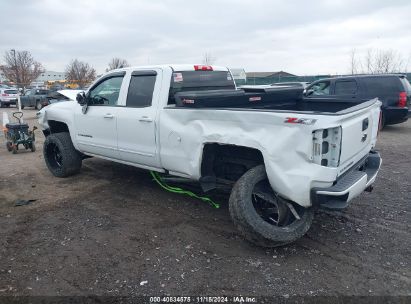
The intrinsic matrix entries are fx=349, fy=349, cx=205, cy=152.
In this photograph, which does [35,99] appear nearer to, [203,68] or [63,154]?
[63,154]

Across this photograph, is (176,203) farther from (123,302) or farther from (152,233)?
(123,302)

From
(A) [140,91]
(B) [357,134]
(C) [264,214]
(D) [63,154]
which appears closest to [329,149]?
(B) [357,134]

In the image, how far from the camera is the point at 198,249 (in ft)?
12.0

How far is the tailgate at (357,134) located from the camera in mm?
3273

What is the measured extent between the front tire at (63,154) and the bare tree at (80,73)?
39.3m

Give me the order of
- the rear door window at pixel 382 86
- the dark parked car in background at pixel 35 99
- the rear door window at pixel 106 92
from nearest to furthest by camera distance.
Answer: the rear door window at pixel 106 92 < the rear door window at pixel 382 86 < the dark parked car in background at pixel 35 99

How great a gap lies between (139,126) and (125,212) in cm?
117

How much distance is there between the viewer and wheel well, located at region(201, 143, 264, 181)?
3.90 metres

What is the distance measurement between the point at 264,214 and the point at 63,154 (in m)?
3.91

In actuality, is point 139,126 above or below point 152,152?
above

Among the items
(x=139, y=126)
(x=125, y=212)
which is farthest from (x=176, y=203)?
(x=139, y=126)

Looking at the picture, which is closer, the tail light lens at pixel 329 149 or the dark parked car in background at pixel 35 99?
the tail light lens at pixel 329 149

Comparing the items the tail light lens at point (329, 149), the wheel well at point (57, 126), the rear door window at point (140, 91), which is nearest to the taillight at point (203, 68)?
the rear door window at point (140, 91)

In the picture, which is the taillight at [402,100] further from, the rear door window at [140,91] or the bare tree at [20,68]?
the bare tree at [20,68]
